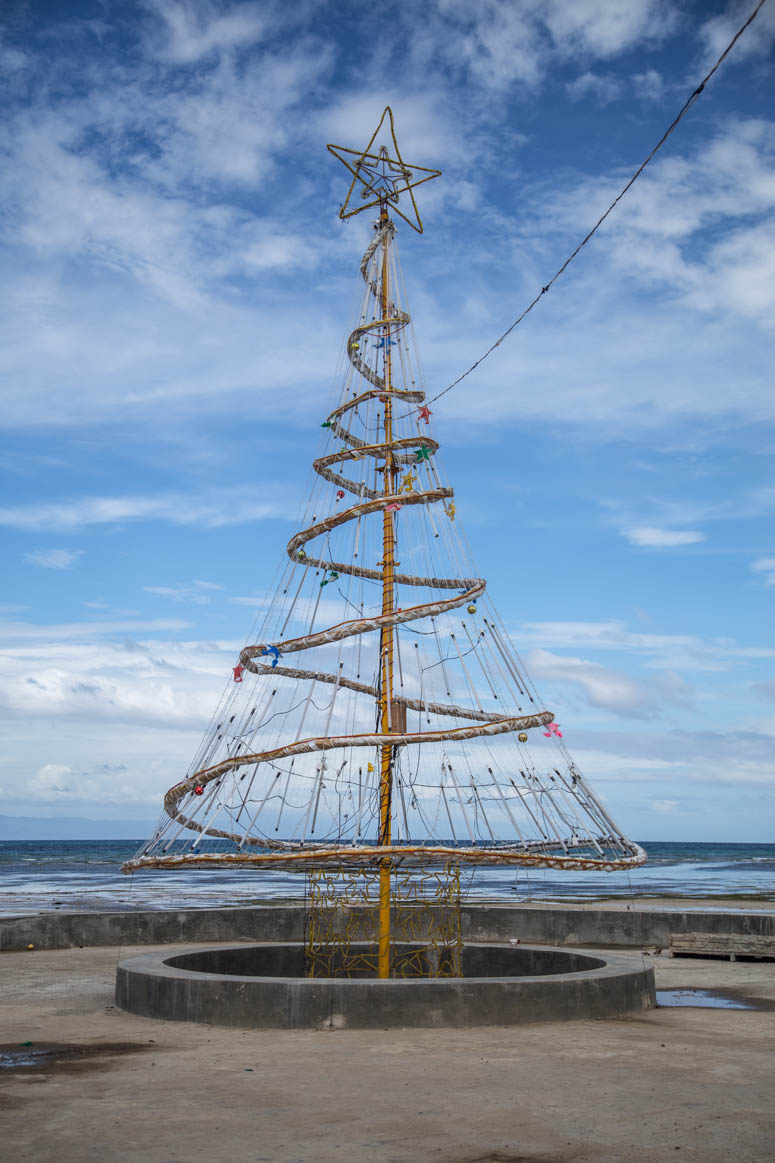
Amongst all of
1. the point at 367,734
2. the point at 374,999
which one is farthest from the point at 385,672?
the point at 374,999

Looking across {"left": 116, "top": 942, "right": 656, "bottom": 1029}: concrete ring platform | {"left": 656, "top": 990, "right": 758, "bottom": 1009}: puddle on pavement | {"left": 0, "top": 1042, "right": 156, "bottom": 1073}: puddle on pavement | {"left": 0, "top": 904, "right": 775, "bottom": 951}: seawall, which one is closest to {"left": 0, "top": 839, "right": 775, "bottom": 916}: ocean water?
{"left": 0, "top": 904, "right": 775, "bottom": 951}: seawall

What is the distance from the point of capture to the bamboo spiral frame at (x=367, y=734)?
14.4 meters

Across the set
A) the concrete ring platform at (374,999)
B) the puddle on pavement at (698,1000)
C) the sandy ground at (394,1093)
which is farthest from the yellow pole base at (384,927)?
the puddle on pavement at (698,1000)

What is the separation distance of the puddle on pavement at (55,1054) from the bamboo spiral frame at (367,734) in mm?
3338

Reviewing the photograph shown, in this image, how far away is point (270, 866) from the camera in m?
14.8

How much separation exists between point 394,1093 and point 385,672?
7.67m

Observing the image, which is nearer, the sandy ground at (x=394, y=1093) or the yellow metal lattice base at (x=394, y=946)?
the sandy ground at (x=394, y=1093)

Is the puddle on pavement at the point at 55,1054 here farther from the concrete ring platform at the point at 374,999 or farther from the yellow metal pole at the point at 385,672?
the yellow metal pole at the point at 385,672

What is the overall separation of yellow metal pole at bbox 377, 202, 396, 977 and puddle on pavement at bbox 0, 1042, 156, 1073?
14.3 ft

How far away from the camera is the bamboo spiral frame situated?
14367 millimetres

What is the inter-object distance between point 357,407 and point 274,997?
9.61m

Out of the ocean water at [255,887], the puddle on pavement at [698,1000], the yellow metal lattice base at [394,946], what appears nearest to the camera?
the puddle on pavement at [698,1000]

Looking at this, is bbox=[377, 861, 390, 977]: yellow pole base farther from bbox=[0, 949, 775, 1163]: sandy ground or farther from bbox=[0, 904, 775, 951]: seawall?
bbox=[0, 904, 775, 951]: seawall

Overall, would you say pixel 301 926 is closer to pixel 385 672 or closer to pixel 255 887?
pixel 385 672
